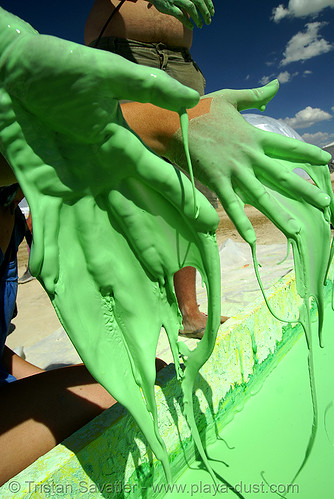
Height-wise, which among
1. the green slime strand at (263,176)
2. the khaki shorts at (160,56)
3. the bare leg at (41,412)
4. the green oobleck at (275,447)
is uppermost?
the khaki shorts at (160,56)

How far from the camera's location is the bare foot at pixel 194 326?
1.54 metres

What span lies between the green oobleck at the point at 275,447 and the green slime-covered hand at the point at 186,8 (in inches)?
40.4

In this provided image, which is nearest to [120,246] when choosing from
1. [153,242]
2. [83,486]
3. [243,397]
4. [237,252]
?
[153,242]

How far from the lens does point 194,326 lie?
1.56 m

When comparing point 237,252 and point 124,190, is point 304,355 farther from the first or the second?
point 237,252

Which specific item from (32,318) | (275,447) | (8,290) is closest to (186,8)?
(8,290)

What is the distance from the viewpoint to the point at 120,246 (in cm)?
56

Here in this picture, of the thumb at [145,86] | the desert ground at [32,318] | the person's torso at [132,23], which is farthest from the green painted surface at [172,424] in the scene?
the desert ground at [32,318]

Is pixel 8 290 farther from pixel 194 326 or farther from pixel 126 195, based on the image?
pixel 194 326

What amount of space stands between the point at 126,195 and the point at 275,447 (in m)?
0.79

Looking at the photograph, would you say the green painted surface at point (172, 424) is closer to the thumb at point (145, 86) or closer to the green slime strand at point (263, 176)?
the green slime strand at point (263, 176)

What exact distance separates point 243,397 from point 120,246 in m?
0.77

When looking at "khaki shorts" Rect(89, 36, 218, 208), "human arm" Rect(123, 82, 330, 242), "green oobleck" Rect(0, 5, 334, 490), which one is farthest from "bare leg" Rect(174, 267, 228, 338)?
"human arm" Rect(123, 82, 330, 242)

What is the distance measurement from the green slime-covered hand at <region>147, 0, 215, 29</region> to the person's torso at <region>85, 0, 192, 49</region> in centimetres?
72
